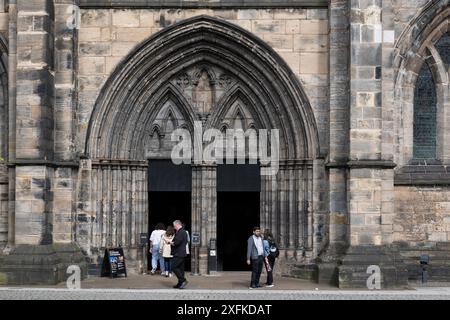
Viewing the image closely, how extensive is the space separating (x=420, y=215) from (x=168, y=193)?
24.2 feet

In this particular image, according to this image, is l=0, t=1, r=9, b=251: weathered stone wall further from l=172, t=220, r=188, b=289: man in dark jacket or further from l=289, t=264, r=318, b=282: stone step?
l=289, t=264, r=318, b=282: stone step

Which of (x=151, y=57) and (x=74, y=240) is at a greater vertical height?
(x=151, y=57)

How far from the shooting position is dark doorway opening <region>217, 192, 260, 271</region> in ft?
86.9

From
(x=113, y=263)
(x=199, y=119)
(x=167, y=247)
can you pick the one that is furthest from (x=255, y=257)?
(x=199, y=119)

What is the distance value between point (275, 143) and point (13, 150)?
648 centimetres

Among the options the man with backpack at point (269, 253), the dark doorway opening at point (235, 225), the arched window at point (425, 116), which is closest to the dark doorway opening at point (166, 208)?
the dark doorway opening at point (235, 225)

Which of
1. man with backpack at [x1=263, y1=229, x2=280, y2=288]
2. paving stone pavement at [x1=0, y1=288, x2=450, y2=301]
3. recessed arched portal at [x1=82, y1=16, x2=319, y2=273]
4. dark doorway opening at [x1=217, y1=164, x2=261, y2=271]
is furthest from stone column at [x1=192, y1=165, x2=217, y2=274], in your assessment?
paving stone pavement at [x1=0, y1=288, x2=450, y2=301]

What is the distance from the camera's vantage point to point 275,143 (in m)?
22.8

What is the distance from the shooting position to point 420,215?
2209 centimetres

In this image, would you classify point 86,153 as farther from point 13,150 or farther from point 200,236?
point 200,236

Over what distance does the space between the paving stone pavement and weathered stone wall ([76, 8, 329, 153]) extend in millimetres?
4434

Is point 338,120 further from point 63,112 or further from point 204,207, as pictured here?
point 63,112

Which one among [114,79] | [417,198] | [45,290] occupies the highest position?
[114,79]

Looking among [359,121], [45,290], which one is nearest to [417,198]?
[359,121]
